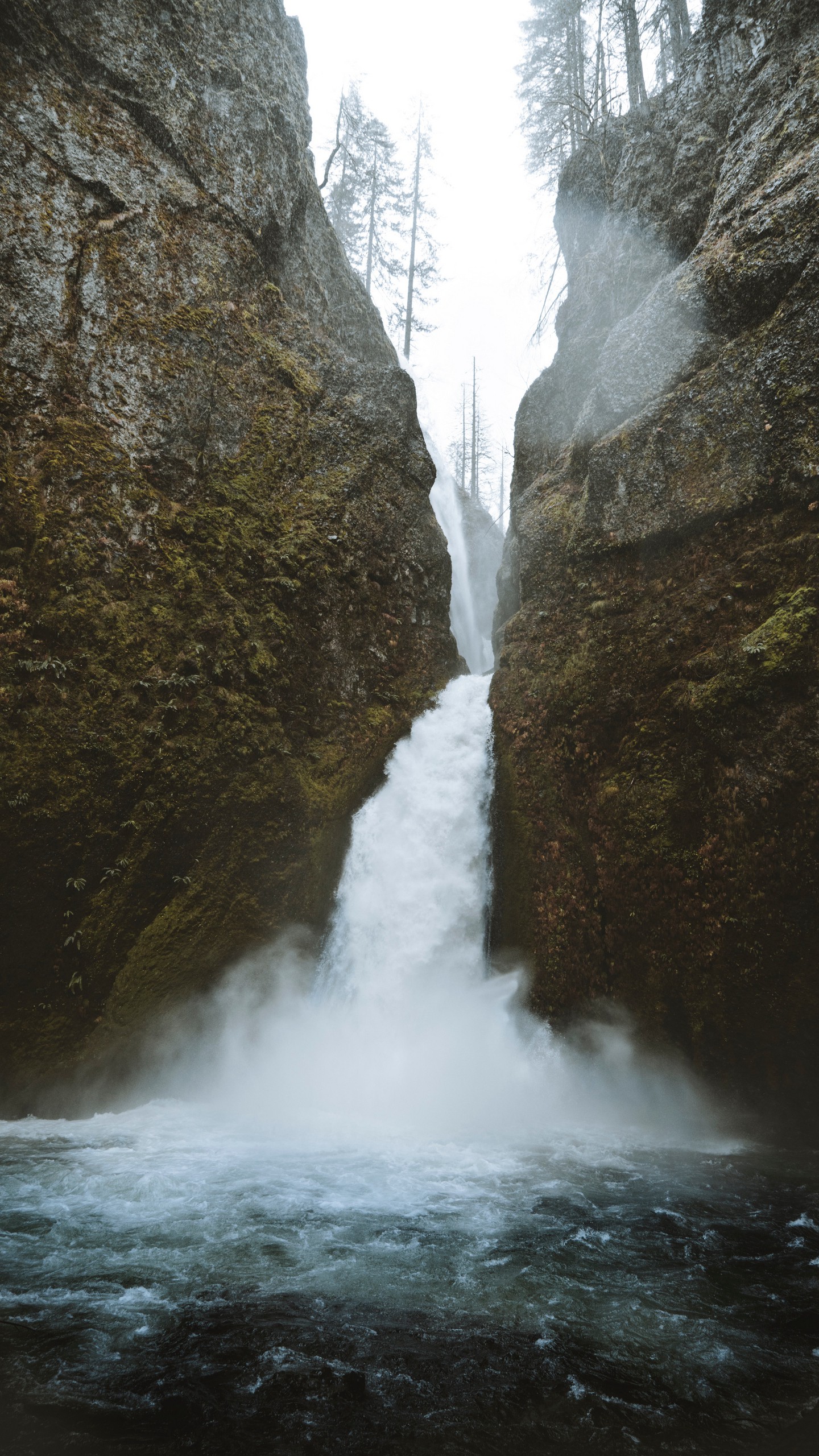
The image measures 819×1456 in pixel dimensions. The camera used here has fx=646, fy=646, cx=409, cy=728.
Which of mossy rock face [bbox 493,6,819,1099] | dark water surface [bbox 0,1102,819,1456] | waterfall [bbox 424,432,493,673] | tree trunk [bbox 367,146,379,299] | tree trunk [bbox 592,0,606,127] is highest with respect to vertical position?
tree trunk [bbox 367,146,379,299]

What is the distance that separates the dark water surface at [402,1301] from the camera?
2.51 metres

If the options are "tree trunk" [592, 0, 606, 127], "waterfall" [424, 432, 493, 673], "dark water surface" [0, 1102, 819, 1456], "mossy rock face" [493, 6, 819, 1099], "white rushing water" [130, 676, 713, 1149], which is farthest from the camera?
"waterfall" [424, 432, 493, 673]

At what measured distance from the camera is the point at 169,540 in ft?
26.6

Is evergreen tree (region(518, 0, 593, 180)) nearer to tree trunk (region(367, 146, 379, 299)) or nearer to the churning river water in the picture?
tree trunk (region(367, 146, 379, 299))

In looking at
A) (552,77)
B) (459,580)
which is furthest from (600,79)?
(459,580)

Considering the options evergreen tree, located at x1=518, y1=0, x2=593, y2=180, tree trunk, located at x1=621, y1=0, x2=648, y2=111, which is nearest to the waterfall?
evergreen tree, located at x1=518, y1=0, x2=593, y2=180

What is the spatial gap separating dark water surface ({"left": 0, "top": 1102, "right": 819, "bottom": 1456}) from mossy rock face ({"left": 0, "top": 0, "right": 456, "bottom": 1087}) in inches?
97.6

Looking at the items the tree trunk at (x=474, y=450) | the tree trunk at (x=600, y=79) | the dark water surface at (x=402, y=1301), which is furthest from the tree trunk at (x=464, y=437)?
the dark water surface at (x=402, y=1301)

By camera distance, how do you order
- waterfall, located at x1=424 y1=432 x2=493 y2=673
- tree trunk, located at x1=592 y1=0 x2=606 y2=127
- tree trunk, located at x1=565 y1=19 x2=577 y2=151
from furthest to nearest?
waterfall, located at x1=424 y1=432 x2=493 y2=673 < tree trunk, located at x1=565 y1=19 x2=577 y2=151 < tree trunk, located at x1=592 y1=0 x2=606 y2=127

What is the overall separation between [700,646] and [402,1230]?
608 cm

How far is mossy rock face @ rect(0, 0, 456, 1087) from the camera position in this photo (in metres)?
6.77

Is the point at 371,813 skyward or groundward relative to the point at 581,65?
groundward

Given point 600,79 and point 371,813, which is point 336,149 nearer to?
point 600,79

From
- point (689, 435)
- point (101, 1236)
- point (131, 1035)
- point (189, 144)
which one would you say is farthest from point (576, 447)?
point (101, 1236)
